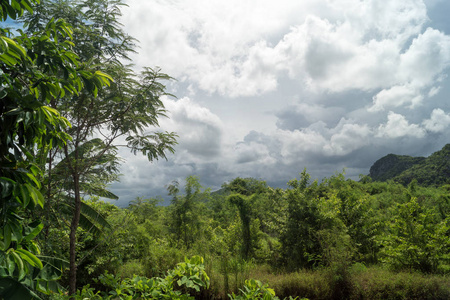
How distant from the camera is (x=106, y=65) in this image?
4.54 meters

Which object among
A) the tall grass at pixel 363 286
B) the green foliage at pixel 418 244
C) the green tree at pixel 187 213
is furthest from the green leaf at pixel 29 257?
the green tree at pixel 187 213

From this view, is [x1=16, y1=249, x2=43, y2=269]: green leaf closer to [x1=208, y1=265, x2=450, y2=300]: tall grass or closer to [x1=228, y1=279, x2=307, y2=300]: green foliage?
[x1=228, y1=279, x2=307, y2=300]: green foliage

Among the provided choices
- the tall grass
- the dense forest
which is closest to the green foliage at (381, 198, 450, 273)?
the dense forest

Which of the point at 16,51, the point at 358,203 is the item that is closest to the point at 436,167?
the point at 358,203

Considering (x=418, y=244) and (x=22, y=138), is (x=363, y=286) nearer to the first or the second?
(x=418, y=244)

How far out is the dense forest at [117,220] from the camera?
76.8 inches

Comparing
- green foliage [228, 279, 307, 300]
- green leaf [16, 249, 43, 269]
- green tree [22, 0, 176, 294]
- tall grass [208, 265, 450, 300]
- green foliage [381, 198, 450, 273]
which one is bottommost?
tall grass [208, 265, 450, 300]

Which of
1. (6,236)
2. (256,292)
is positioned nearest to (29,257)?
(6,236)

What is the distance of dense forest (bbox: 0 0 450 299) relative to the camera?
195 centimetres

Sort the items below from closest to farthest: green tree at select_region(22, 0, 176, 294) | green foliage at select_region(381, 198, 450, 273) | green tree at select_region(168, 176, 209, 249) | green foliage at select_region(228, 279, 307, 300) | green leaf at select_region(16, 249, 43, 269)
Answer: green leaf at select_region(16, 249, 43, 269)
green foliage at select_region(228, 279, 307, 300)
green tree at select_region(22, 0, 176, 294)
green foliage at select_region(381, 198, 450, 273)
green tree at select_region(168, 176, 209, 249)

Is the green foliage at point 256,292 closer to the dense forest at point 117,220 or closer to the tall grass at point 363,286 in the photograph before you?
the dense forest at point 117,220

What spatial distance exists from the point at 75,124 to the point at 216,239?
35.9 feet

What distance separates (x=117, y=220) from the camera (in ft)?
34.2

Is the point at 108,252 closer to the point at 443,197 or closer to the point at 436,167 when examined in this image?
the point at 443,197
